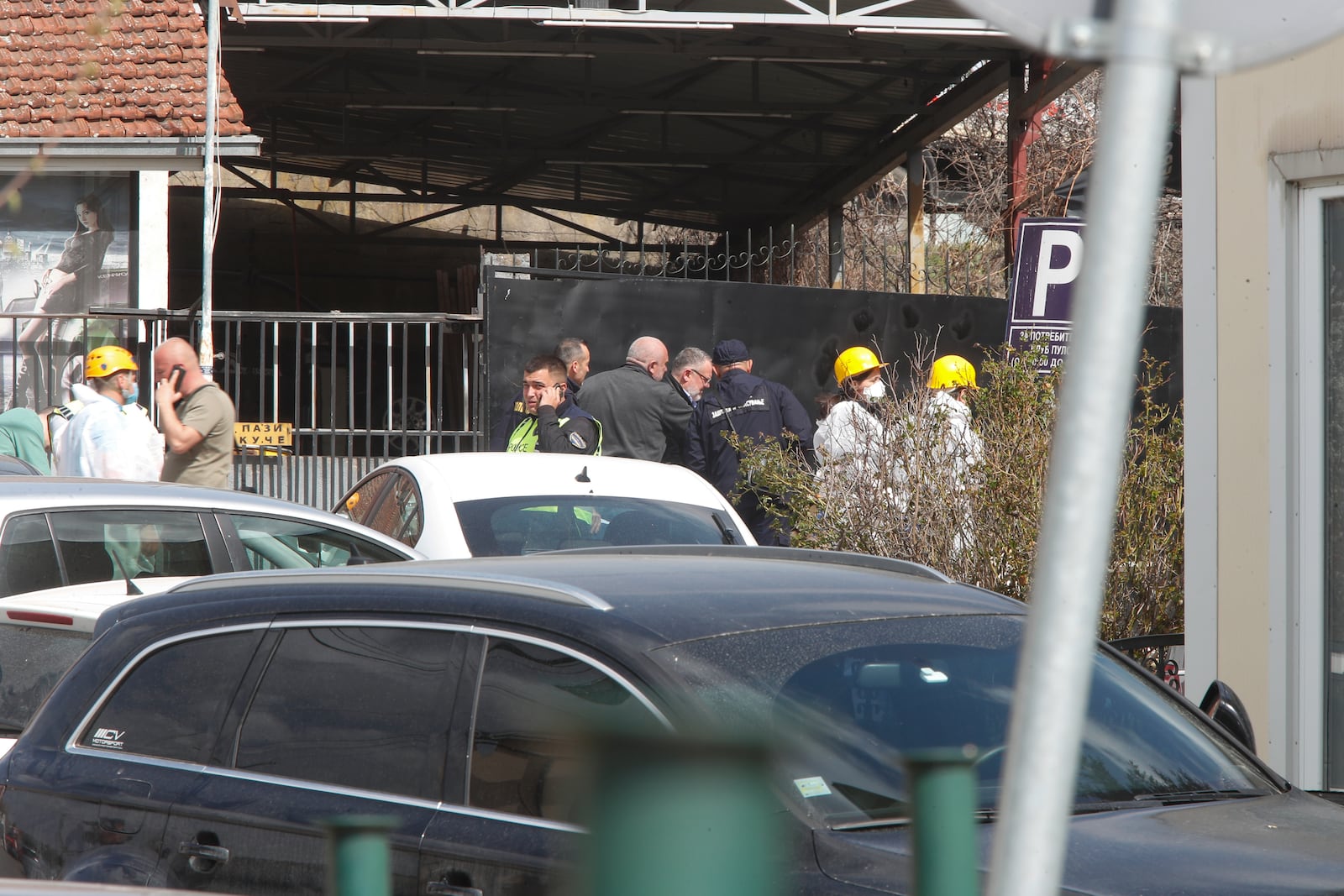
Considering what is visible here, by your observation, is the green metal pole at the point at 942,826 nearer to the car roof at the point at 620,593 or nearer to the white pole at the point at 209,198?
the car roof at the point at 620,593

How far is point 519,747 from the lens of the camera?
3152mm

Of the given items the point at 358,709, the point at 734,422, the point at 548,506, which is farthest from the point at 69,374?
the point at 358,709

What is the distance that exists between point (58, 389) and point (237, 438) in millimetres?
2372

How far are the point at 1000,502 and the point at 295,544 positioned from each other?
321 centimetres

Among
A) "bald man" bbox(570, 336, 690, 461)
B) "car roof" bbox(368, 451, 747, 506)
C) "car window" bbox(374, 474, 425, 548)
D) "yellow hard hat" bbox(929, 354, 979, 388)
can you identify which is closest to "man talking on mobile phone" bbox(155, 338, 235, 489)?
"car window" bbox(374, 474, 425, 548)

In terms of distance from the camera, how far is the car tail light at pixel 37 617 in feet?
17.5

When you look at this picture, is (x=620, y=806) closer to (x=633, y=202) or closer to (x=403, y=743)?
(x=403, y=743)

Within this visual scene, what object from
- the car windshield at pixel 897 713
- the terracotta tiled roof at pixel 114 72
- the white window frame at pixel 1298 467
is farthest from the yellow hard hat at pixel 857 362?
the terracotta tiled roof at pixel 114 72

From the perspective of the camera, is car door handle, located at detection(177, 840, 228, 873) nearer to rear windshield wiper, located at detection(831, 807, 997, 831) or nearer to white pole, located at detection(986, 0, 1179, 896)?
rear windshield wiper, located at detection(831, 807, 997, 831)

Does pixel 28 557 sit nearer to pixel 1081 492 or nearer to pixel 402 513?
pixel 402 513

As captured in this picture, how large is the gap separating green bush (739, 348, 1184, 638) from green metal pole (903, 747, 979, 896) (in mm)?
5977

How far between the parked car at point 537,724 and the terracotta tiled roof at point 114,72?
1083 cm

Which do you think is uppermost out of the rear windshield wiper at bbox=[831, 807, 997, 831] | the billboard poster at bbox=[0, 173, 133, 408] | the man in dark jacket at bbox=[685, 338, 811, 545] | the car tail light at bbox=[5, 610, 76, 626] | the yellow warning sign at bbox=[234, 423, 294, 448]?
the billboard poster at bbox=[0, 173, 133, 408]

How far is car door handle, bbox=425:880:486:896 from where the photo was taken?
3074 mm
